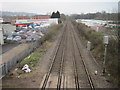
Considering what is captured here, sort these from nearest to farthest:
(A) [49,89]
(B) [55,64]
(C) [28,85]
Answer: (A) [49,89] → (C) [28,85] → (B) [55,64]

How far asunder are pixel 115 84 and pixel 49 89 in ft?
11.3

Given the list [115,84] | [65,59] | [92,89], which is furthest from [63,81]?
[65,59]

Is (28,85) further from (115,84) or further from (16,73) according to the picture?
(115,84)

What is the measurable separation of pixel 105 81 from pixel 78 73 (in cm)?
200

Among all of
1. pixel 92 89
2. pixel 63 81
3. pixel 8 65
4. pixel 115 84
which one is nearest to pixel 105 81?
pixel 115 84

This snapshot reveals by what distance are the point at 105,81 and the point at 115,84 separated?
37.7 inches

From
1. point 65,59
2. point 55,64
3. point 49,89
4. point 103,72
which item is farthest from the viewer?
point 65,59

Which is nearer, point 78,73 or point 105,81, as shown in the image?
point 105,81

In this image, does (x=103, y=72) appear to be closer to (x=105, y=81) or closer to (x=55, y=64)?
(x=105, y=81)

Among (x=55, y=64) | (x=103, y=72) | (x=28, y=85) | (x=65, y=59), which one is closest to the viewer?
(x=28, y=85)

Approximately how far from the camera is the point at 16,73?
37.7 feet

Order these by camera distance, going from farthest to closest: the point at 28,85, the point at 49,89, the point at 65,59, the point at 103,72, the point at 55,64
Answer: the point at 65,59 < the point at 55,64 < the point at 103,72 < the point at 28,85 < the point at 49,89

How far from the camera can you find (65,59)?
15.4 m

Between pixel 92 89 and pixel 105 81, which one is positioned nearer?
pixel 92 89
